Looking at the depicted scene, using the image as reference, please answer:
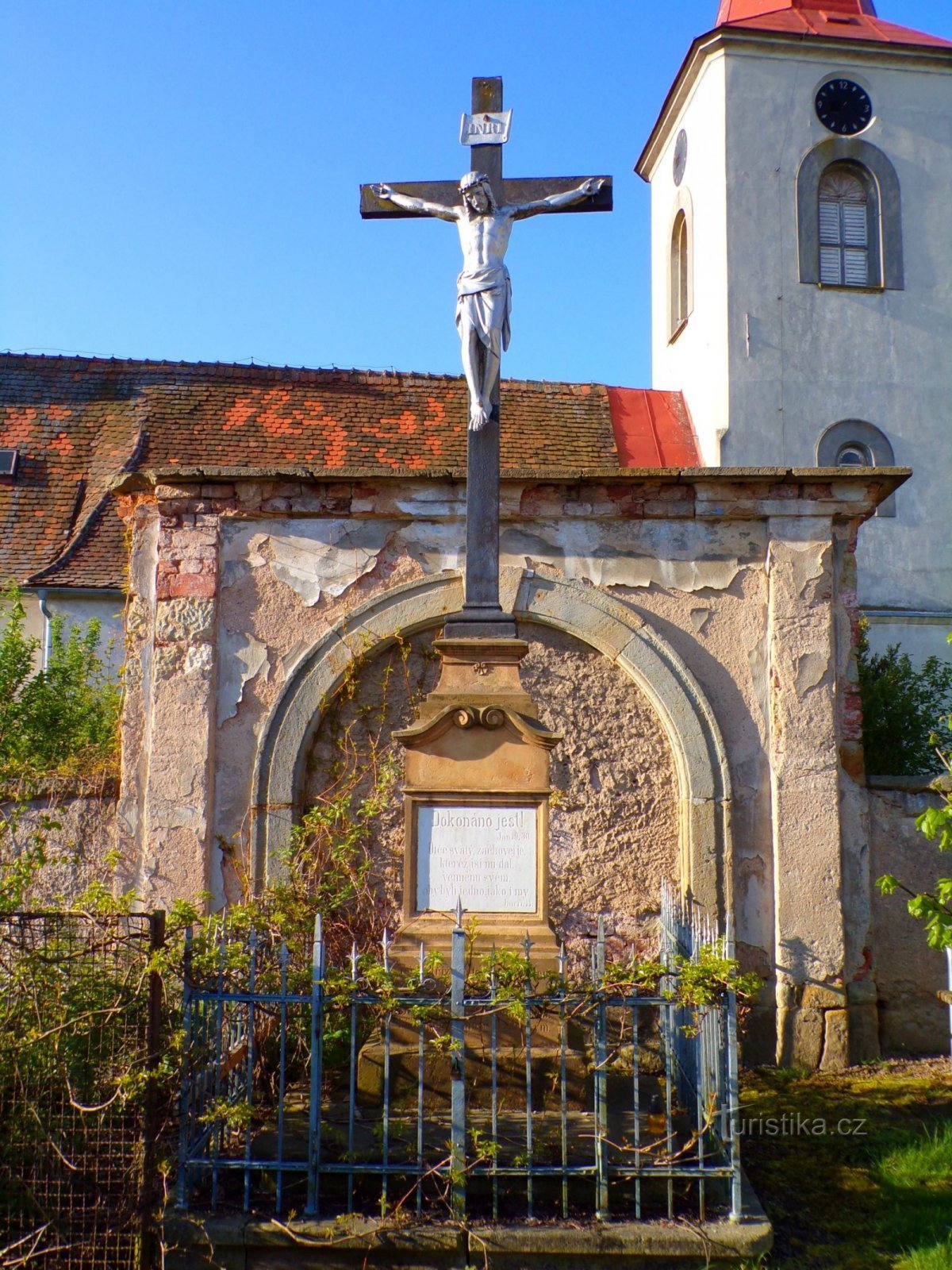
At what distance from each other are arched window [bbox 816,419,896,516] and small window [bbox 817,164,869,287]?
79.6 inches

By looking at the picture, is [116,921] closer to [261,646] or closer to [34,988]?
[34,988]

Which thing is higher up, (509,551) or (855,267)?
(855,267)

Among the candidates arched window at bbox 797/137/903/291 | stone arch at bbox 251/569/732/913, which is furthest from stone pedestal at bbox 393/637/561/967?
arched window at bbox 797/137/903/291

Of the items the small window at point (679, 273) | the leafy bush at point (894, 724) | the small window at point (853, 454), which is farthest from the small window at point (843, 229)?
the leafy bush at point (894, 724)

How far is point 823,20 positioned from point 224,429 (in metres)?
10.8

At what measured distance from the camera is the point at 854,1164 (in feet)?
18.8

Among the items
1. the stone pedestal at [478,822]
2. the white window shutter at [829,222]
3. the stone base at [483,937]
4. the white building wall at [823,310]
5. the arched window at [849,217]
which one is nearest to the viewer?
the stone base at [483,937]

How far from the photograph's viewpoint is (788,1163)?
575 cm

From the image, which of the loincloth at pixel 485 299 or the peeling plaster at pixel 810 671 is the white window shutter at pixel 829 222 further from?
the loincloth at pixel 485 299

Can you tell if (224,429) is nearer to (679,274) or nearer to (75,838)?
(679,274)

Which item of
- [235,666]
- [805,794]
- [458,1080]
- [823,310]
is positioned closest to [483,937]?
[458,1080]

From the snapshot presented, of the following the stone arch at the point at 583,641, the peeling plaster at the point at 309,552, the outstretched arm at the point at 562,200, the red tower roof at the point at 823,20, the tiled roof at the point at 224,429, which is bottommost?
the stone arch at the point at 583,641

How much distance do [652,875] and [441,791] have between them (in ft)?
8.90

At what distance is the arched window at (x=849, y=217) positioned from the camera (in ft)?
56.7
